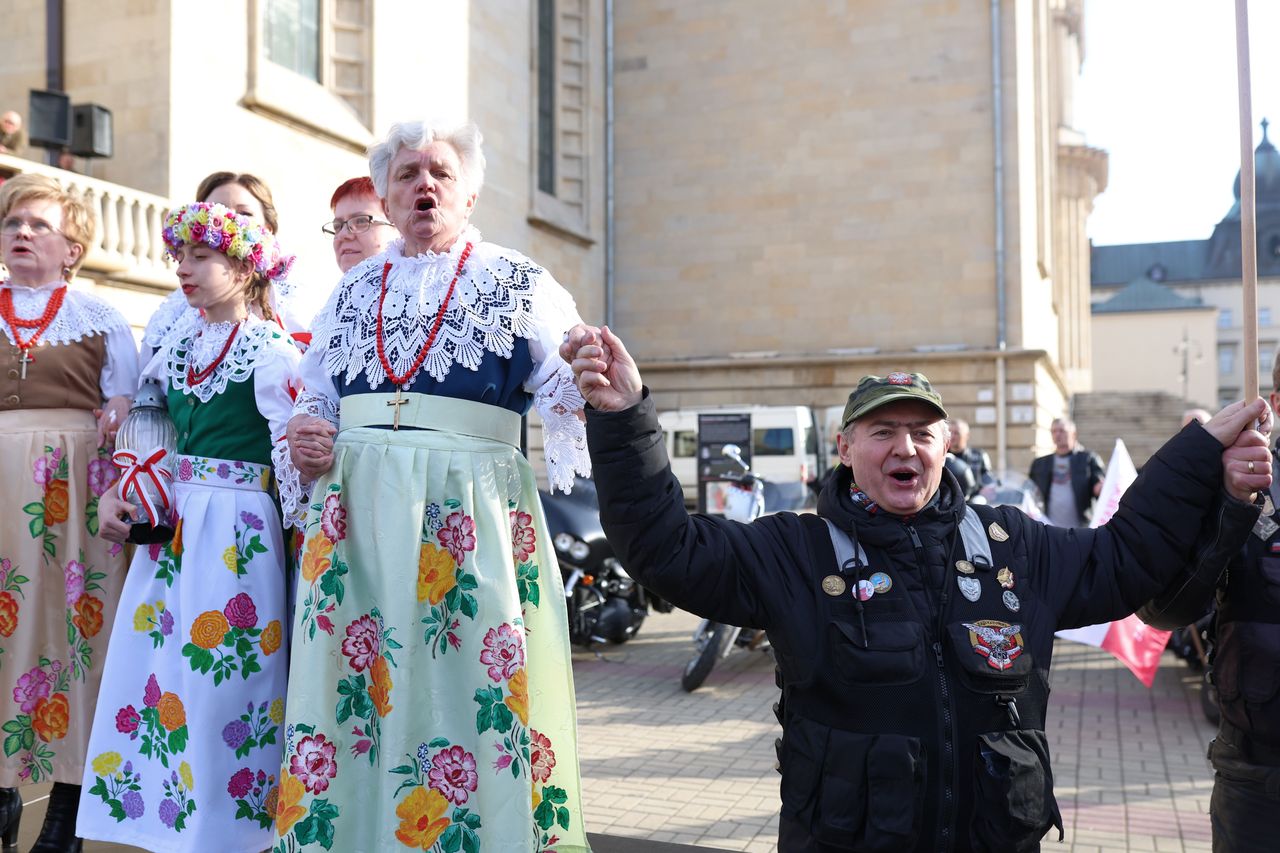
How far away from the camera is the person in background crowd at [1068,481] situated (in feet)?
35.6

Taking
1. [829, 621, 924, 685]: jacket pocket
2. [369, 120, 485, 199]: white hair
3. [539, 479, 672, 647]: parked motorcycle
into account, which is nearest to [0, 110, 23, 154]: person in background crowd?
[539, 479, 672, 647]: parked motorcycle

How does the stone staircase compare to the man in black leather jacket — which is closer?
the man in black leather jacket

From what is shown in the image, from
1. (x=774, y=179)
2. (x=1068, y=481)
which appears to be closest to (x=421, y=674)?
(x=1068, y=481)

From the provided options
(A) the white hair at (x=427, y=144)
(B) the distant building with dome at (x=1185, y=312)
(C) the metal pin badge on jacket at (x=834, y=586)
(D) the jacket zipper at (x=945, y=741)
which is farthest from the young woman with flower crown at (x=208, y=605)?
(B) the distant building with dome at (x=1185, y=312)

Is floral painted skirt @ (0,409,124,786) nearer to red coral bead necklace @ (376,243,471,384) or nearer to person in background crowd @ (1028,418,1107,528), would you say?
red coral bead necklace @ (376,243,471,384)

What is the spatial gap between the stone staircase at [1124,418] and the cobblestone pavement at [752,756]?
2972 centimetres

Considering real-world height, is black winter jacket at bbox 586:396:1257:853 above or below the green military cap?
below

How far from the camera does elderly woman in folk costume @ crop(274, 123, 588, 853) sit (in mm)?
2521

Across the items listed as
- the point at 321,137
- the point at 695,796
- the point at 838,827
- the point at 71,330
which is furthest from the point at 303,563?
the point at 321,137

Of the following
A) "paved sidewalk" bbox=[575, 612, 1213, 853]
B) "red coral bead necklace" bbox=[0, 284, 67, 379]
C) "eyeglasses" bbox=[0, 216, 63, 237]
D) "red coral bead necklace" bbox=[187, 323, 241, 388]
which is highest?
"eyeglasses" bbox=[0, 216, 63, 237]

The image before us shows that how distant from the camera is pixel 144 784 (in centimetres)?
299

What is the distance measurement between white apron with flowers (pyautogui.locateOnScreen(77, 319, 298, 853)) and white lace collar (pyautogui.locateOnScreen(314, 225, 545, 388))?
0.43m

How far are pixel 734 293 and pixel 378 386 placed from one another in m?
21.5

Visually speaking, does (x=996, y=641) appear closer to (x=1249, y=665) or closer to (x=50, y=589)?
(x=1249, y=665)
